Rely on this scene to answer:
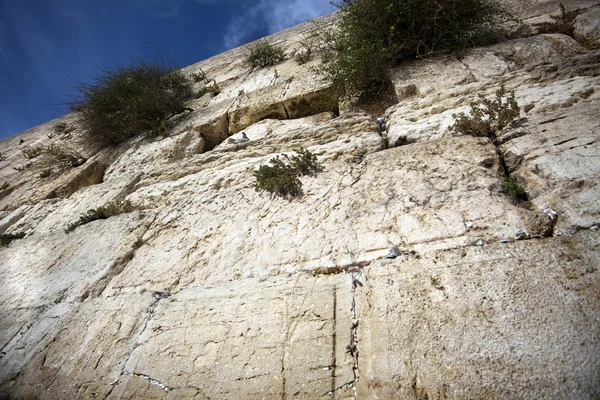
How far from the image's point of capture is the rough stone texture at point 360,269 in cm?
103

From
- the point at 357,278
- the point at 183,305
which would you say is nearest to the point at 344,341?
the point at 357,278

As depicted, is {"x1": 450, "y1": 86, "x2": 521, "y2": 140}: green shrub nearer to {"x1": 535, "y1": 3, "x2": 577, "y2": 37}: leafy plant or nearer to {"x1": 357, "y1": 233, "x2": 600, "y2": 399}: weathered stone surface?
{"x1": 357, "y1": 233, "x2": 600, "y2": 399}: weathered stone surface

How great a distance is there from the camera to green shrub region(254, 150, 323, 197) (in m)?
2.15

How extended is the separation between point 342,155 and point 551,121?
1403 millimetres

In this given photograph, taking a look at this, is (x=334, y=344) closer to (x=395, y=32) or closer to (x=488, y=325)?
(x=488, y=325)

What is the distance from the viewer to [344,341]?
121 centimetres

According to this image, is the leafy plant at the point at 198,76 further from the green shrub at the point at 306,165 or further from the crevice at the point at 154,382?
the crevice at the point at 154,382

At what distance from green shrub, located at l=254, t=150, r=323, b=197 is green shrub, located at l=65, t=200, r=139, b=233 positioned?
5.18 feet

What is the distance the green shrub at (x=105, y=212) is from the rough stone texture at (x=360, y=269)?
0.41 feet

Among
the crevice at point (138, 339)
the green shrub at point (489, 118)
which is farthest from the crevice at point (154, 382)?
the green shrub at point (489, 118)

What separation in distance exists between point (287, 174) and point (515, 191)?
4.93 feet

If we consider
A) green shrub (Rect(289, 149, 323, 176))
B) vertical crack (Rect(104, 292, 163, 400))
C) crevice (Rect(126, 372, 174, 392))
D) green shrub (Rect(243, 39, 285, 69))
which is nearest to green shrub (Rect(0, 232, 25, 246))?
vertical crack (Rect(104, 292, 163, 400))

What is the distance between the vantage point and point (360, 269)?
1453mm

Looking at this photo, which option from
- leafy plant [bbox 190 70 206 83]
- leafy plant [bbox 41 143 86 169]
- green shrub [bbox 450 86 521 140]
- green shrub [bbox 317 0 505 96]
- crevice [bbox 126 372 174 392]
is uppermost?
leafy plant [bbox 190 70 206 83]
